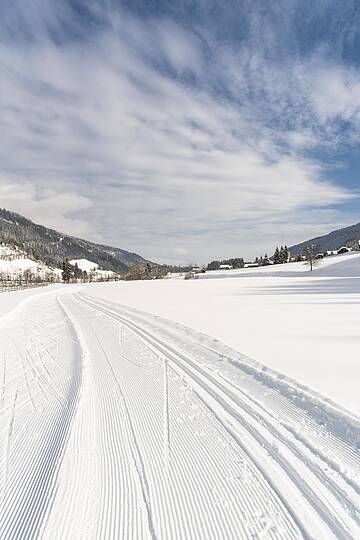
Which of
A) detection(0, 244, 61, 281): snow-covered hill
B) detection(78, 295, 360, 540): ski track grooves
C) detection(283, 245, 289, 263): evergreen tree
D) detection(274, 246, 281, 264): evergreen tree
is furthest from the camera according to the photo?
detection(0, 244, 61, 281): snow-covered hill

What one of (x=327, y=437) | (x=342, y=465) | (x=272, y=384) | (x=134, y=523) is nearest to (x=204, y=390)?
(x=272, y=384)

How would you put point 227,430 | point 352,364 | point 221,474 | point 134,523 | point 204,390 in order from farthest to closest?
1. point 352,364
2. point 204,390
3. point 227,430
4. point 221,474
5. point 134,523

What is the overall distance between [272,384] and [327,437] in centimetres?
164

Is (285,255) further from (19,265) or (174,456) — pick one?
(19,265)

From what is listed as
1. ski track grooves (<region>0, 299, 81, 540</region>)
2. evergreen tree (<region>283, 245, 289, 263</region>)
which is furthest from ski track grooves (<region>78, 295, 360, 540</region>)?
evergreen tree (<region>283, 245, 289, 263</region>)

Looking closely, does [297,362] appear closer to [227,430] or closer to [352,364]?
[352,364]

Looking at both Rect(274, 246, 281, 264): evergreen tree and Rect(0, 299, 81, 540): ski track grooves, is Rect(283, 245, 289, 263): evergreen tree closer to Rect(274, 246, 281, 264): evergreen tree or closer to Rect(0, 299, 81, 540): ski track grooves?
Rect(274, 246, 281, 264): evergreen tree

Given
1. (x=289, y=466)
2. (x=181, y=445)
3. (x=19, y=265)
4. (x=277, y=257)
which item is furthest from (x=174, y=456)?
(x=19, y=265)

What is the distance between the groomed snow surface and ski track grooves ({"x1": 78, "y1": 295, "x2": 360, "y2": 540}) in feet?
0.04

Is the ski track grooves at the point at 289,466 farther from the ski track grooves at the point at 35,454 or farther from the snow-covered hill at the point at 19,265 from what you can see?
the snow-covered hill at the point at 19,265

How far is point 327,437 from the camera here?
352 centimetres

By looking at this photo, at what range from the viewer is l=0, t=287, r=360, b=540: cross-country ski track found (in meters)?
2.38

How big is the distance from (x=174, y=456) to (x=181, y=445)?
217 mm

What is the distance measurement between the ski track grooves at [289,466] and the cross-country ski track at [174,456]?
1 cm
